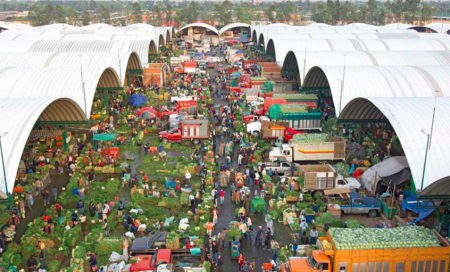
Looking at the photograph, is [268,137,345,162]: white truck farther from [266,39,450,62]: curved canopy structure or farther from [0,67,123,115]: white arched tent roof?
[266,39,450,62]: curved canopy structure

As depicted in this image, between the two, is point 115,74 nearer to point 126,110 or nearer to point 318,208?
point 126,110

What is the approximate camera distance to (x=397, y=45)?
46.9 m

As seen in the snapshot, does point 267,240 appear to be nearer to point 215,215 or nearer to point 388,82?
point 215,215

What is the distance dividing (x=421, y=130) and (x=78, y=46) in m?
38.9

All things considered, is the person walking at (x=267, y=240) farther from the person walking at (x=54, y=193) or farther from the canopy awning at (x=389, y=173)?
the person walking at (x=54, y=193)

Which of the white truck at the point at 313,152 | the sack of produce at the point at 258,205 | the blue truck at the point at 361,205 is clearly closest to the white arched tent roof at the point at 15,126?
the sack of produce at the point at 258,205

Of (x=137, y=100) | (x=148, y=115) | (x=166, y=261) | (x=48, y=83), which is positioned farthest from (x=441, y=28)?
(x=166, y=261)

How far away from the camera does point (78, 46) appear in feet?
154

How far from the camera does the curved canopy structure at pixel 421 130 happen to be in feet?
52.4

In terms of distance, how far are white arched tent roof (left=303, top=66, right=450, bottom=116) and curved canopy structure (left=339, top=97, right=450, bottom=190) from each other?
5617 millimetres

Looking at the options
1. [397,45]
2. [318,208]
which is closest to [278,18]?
[397,45]

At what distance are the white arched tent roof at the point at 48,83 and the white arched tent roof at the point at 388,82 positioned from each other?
1418 centimetres

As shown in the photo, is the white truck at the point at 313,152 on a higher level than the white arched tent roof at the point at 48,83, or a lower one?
lower

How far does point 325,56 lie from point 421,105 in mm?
19446
